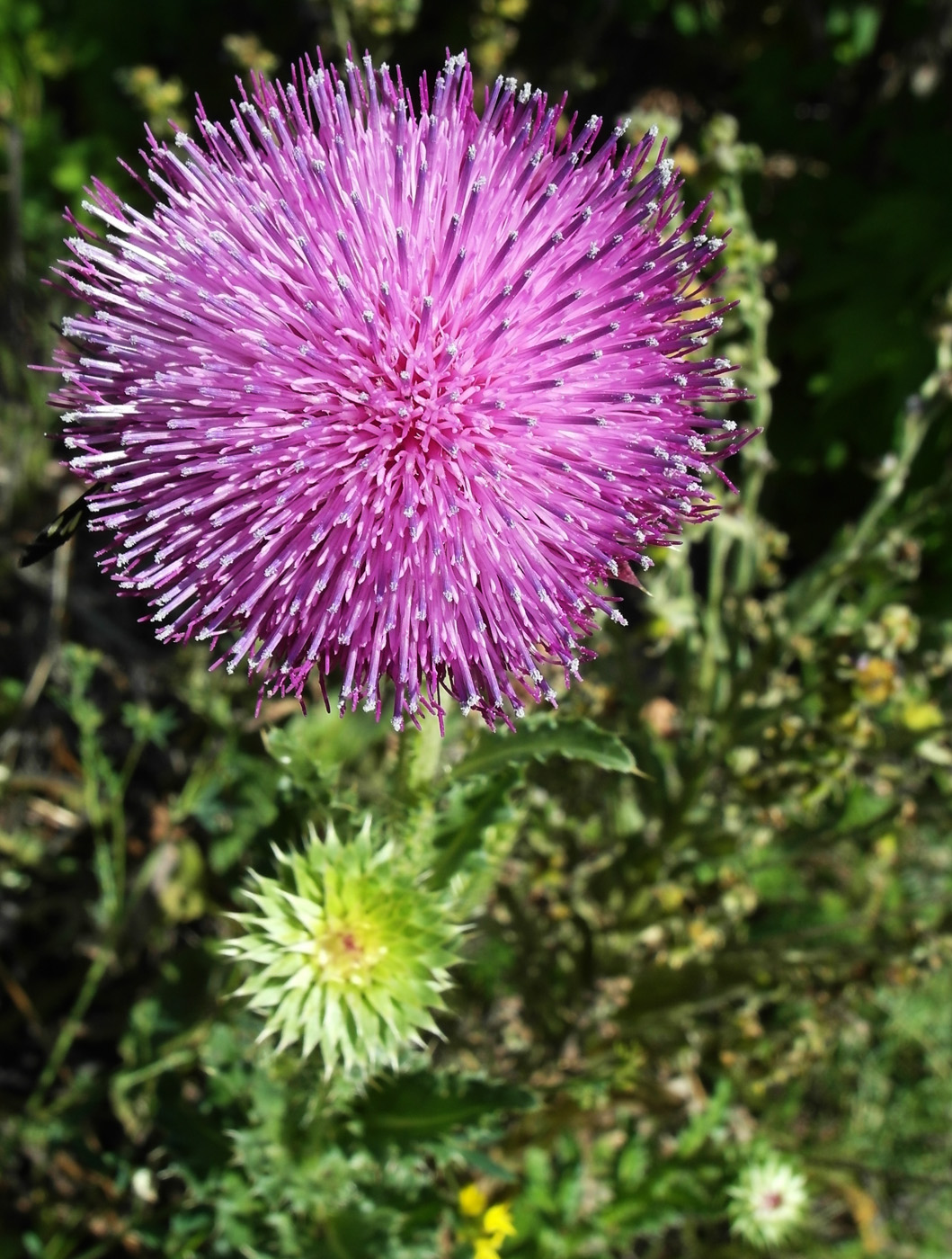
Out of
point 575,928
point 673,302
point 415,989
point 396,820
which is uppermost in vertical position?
point 673,302

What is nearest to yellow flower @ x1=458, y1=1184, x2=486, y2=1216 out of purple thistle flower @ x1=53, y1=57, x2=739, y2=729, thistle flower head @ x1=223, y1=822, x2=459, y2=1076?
thistle flower head @ x1=223, y1=822, x2=459, y2=1076

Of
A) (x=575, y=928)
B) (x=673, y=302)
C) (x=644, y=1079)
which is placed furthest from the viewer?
(x=575, y=928)

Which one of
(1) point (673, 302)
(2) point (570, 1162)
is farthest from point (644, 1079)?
(1) point (673, 302)

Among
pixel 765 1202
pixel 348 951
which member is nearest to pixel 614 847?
pixel 765 1202

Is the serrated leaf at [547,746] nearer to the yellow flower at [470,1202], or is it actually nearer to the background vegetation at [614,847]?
the background vegetation at [614,847]

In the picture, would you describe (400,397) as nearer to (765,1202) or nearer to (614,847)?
(614,847)

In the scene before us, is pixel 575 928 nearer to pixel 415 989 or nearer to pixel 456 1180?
pixel 456 1180

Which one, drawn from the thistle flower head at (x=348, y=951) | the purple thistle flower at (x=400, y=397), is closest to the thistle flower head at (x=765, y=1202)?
the thistle flower head at (x=348, y=951)
